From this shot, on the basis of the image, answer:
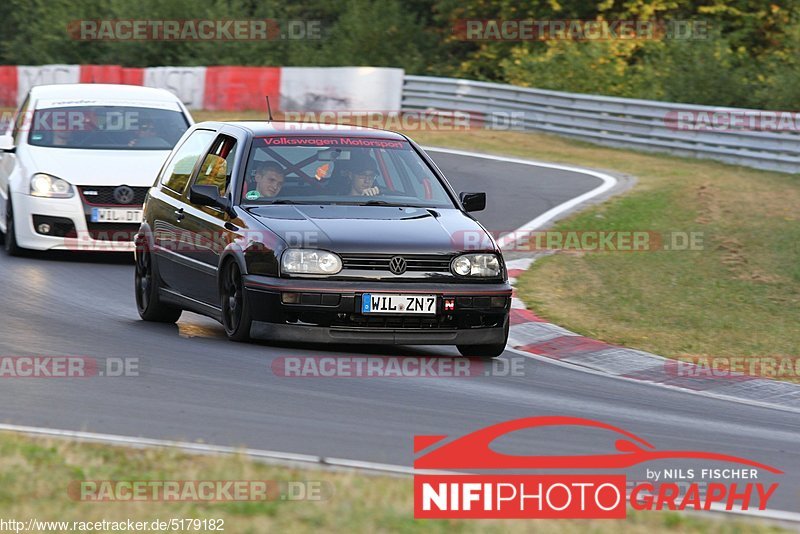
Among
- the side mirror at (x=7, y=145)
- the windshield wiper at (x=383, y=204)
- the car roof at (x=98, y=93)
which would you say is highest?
the car roof at (x=98, y=93)

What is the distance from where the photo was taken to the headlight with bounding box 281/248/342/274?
28.9ft

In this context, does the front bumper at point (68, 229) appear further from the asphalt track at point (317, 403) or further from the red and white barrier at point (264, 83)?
the red and white barrier at point (264, 83)

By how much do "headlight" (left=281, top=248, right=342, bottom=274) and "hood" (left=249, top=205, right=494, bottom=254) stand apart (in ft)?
0.16

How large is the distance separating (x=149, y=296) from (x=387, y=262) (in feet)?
8.48

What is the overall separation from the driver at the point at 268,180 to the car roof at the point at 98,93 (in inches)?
238

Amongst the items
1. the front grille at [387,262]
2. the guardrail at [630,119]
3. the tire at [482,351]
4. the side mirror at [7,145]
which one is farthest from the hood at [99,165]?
the guardrail at [630,119]

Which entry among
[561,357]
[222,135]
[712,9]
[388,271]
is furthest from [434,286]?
[712,9]

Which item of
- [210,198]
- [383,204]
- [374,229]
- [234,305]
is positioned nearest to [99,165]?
[210,198]

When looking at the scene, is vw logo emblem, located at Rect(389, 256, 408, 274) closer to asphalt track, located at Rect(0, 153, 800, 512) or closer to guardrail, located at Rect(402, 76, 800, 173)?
asphalt track, located at Rect(0, 153, 800, 512)

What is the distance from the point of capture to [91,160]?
14227 millimetres

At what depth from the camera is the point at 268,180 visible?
9.74 metres

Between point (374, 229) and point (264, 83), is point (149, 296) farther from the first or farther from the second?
point (264, 83)

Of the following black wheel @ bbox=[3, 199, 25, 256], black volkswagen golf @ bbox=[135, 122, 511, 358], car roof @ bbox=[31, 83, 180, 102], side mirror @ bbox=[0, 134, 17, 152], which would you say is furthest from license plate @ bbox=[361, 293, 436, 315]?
car roof @ bbox=[31, 83, 180, 102]

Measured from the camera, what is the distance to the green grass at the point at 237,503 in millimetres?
4781
